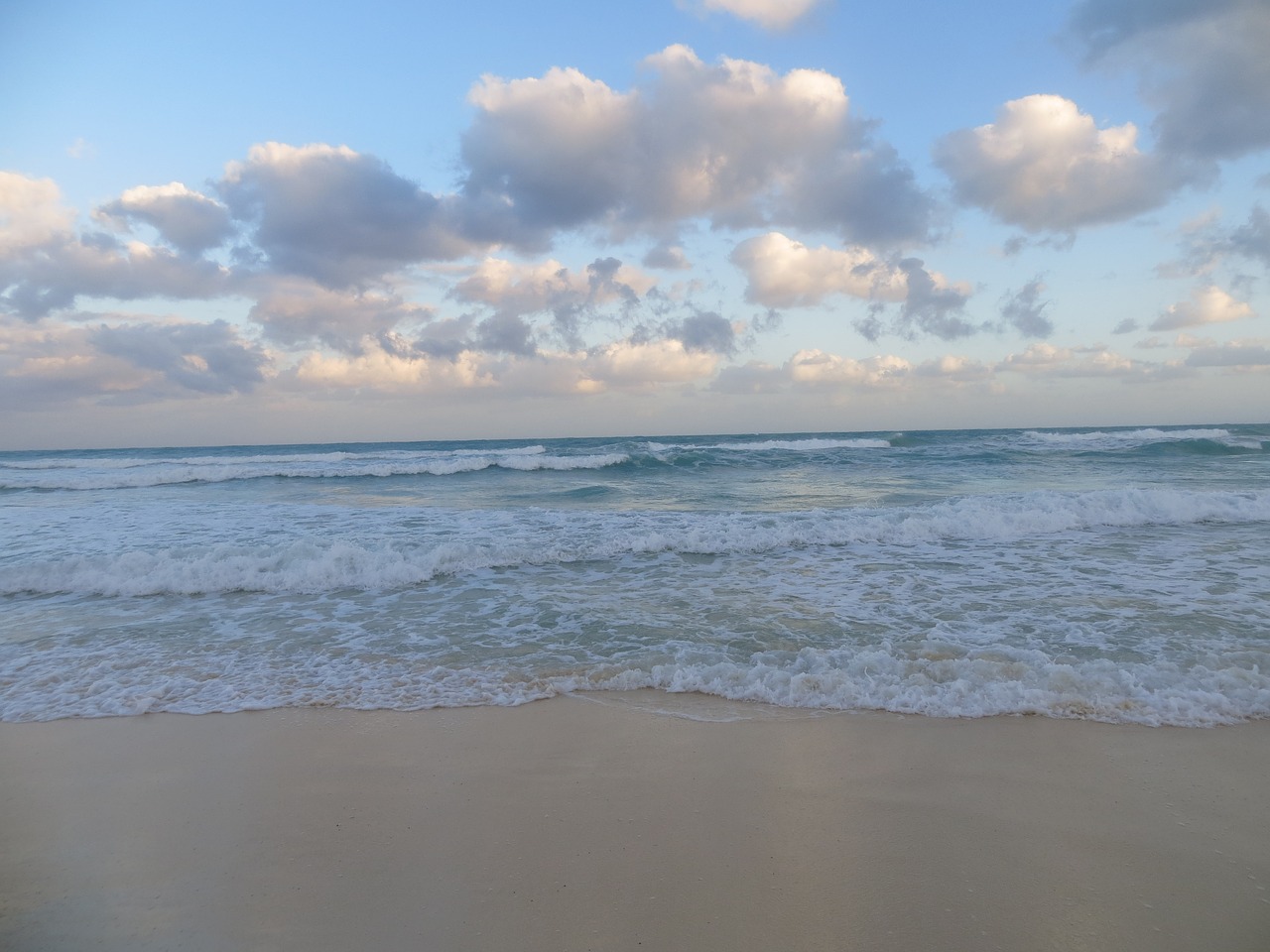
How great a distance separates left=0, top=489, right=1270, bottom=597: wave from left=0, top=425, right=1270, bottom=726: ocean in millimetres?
50

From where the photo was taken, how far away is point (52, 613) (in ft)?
24.9

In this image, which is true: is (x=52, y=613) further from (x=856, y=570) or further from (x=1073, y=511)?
(x=1073, y=511)

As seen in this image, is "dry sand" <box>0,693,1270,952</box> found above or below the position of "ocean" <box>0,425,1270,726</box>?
below

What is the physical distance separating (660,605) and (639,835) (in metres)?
4.15

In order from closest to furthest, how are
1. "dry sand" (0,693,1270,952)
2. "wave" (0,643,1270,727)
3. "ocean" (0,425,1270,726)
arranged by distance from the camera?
1. "dry sand" (0,693,1270,952)
2. "wave" (0,643,1270,727)
3. "ocean" (0,425,1270,726)

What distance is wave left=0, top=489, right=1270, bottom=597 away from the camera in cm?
875

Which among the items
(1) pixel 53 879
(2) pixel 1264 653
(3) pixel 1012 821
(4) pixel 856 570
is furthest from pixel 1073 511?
(1) pixel 53 879

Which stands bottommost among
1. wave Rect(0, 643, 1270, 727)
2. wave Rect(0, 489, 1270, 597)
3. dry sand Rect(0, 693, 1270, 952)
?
dry sand Rect(0, 693, 1270, 952)

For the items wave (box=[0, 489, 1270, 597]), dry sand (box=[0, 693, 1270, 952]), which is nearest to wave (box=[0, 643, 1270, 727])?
dry sand (box=[0, 693, 1270, 952])

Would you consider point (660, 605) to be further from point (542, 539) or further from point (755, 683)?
point (542, 539)

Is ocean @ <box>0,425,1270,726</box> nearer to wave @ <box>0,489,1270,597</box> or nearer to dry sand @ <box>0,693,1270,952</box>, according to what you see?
wave @ <box>0,489,1270,597</box>

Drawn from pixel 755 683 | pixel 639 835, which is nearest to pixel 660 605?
pixel 755 683

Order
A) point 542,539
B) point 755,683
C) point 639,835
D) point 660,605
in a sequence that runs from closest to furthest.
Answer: point 639,835 → point 755,683 → point 660,605 → point 542,539

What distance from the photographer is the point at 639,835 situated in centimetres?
326
